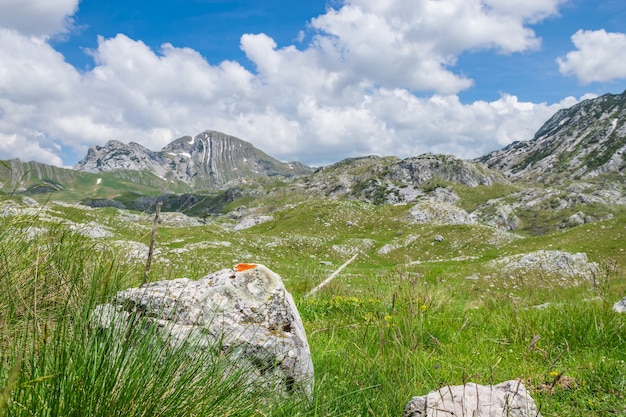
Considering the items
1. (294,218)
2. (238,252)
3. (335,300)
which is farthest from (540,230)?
(335,300)

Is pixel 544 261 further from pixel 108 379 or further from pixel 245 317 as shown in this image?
pixel 108 379

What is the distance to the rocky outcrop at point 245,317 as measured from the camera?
378 centimetres

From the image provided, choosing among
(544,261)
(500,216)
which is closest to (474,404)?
(544,261)

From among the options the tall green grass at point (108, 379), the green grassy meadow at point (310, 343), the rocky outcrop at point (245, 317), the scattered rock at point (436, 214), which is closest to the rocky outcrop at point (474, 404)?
the green grassy meadow at point (310, 343)

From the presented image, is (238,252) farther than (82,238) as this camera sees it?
Yes

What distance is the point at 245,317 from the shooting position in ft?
15.4

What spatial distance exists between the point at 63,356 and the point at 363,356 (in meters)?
3.74

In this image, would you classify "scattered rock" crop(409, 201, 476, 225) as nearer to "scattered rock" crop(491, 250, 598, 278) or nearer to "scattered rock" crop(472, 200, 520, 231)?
"scattered rock" crop(491, 250, 598, 278)

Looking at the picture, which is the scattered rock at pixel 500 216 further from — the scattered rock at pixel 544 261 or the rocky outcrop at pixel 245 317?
the rocky outcrop at pixel 245 317

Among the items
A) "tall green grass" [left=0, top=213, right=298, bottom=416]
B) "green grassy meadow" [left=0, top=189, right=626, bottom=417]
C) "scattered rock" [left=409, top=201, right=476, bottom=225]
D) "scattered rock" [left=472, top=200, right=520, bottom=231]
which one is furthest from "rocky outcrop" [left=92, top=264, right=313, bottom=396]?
"scattered rock" [left=472, top=200, right=520, bottom=231]

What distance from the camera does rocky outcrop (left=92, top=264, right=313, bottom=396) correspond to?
3.78 meters

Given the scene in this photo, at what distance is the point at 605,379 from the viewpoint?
4.70 meters

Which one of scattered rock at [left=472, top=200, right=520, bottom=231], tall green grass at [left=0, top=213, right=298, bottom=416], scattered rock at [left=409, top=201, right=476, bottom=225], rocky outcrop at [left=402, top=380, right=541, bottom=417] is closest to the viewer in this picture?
tall green grass at [left=0, top=213, right=298, bottom=416]

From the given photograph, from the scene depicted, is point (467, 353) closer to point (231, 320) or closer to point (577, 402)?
point (577, 402)
